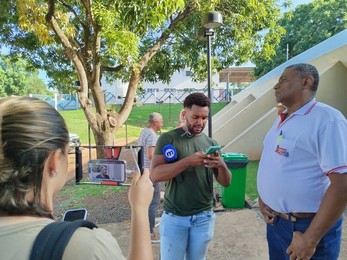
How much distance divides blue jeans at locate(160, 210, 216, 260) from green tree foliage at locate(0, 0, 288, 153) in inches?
113

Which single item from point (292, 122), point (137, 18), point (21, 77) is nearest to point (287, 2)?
point (137, 18)

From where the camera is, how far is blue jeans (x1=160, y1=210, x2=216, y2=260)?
220 cm

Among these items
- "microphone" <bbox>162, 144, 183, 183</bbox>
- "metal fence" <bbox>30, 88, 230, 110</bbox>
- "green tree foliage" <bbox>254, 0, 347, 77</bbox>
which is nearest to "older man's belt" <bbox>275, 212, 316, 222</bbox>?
"microphone" <bbox>162, 144, 183, 183</bbox>

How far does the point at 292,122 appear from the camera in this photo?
1.85 m

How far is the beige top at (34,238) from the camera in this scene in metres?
0.72

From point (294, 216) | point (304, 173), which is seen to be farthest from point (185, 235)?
point (304, 173)

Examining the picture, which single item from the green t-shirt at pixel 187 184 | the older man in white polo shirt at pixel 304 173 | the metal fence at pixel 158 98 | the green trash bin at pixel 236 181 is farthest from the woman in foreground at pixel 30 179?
the metal fence at pixel 158 98

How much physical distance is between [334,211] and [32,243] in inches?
59.0

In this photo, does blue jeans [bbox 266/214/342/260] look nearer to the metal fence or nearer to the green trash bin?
the green trash bin

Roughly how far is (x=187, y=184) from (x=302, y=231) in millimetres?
834

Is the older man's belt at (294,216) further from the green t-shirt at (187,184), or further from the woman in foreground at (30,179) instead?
the woman in foreground at (30,179)

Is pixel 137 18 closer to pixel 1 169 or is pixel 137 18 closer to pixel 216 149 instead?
pixel 216 149

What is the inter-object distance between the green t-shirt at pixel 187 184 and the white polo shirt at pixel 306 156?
0.51 meters

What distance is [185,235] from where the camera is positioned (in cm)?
223
